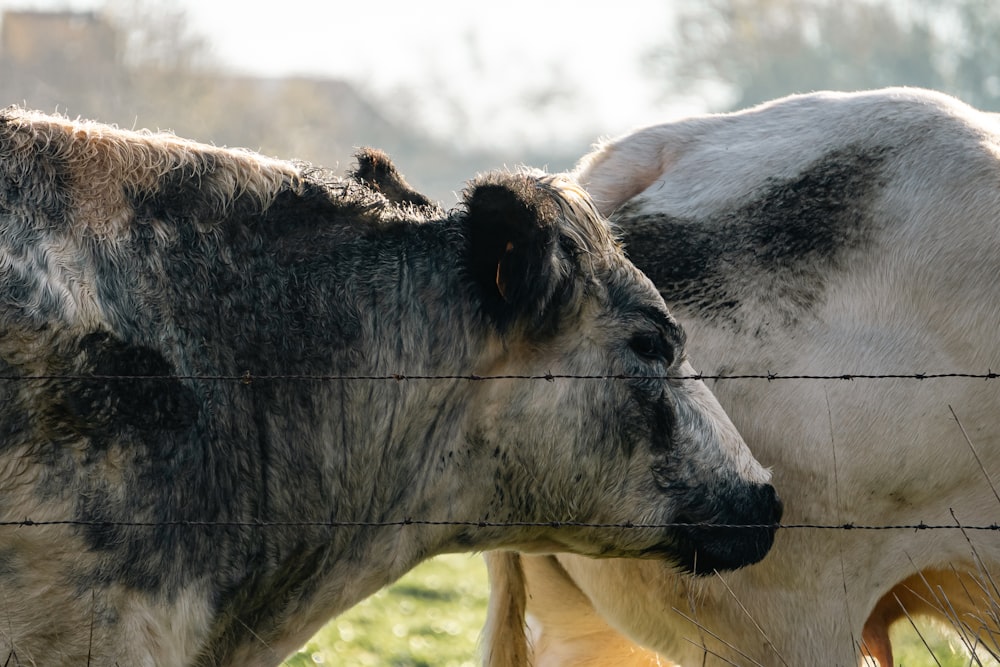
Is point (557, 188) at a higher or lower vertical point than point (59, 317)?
higher

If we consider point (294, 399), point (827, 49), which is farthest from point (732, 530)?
point (827, 49)

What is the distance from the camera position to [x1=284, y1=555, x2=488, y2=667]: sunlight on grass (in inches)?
310

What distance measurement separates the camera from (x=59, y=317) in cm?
321

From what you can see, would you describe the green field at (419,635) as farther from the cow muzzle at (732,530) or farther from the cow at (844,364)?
the cow muzzle at (732,530)

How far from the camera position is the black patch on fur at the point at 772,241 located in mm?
4359

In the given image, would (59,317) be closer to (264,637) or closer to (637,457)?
(264,637)

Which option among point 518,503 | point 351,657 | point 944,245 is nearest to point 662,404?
point 518,503

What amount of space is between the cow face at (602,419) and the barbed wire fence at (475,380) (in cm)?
2

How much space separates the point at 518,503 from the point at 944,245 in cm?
176

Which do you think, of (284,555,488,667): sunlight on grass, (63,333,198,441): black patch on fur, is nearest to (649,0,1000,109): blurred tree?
(284,555,488,667): sunlight on grass

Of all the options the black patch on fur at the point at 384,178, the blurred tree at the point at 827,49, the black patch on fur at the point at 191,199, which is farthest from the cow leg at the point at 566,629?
the blurred tree at the point at 827,49

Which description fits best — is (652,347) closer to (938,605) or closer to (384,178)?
(384,178)

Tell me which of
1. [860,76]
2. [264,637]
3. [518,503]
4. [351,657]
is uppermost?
[860,76]

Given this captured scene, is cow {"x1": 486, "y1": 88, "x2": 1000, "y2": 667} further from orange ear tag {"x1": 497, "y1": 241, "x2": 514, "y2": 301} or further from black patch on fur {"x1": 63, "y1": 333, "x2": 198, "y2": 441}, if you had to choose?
black patch on fur {"x1": 63, "y1": 333, "x2": 198, "y2": 441}
